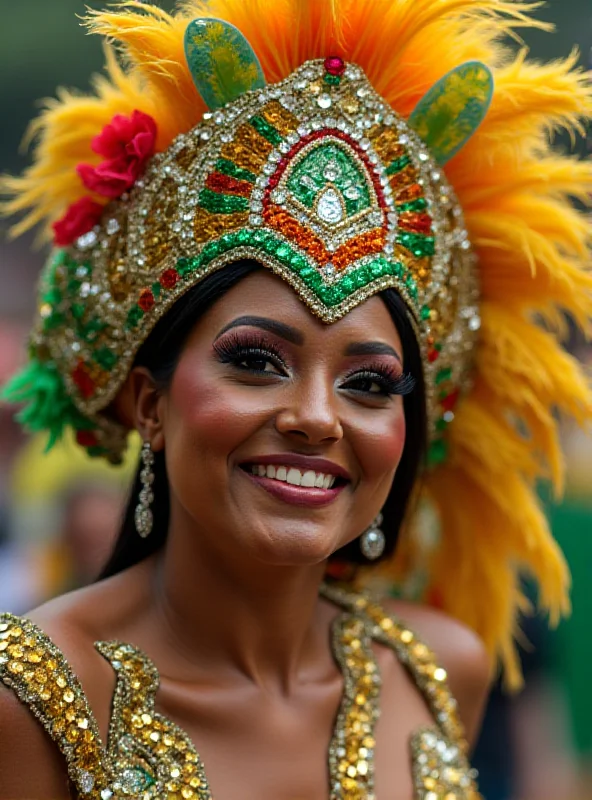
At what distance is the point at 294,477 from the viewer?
69.6 inches

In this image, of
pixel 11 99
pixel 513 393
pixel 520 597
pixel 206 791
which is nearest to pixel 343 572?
pixel 520 597

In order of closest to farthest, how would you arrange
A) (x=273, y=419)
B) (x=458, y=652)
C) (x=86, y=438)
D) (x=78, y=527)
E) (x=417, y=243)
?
(x=273, y=419) < (x=417, y=243) < (x=86, y=438) < (x=458, y=652) < (x=78, y=527)

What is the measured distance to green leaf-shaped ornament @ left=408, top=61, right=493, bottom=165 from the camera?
1956 mm

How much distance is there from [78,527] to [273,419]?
238 centimetres

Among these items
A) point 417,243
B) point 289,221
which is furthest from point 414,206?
point 289,221

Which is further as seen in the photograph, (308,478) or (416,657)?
(416,657)

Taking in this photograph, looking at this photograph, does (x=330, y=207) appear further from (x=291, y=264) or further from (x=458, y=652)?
(x=458, y=652)

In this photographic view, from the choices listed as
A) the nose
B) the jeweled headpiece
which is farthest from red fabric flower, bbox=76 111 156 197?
the nose

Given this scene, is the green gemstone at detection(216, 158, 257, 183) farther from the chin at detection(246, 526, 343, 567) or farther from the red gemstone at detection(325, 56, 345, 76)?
the chin at detection(246, 526, 343, 567)

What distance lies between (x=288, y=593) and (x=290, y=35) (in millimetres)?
1080

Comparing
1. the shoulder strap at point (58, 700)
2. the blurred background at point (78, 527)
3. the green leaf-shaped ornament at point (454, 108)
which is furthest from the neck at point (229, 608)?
the blurred background at point (78, 527)

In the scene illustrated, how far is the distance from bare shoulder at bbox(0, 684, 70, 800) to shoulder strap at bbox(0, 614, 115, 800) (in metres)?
0.02

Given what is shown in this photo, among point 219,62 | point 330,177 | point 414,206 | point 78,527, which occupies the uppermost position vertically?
point 219,62

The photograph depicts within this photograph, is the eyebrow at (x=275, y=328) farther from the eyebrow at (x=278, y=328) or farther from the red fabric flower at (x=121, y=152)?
the red fabric flower at (x=121, y=152)
